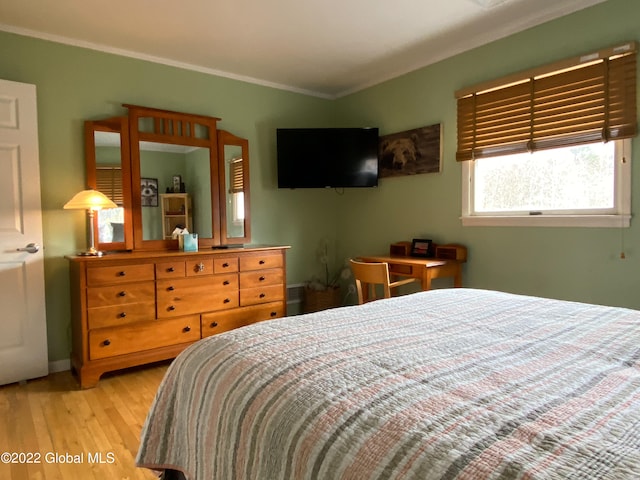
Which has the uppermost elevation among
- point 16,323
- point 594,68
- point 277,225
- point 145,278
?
point 594,68

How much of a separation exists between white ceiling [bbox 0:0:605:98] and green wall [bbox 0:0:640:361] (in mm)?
106

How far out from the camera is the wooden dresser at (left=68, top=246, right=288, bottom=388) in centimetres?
263

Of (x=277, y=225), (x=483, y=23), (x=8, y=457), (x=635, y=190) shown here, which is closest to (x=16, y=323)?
(x=8, y=457)

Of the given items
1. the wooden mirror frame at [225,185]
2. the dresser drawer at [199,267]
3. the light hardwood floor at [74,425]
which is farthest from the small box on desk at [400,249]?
the light hardwood floor at [74,425]

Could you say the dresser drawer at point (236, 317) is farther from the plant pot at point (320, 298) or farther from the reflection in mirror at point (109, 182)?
the reflection in mirror at point (109, 182)

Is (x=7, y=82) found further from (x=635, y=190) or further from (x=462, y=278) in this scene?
(x=635, y=190)

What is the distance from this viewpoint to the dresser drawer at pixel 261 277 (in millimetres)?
3266

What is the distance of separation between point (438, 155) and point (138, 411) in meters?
2.83

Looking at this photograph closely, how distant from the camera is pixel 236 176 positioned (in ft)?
12.1

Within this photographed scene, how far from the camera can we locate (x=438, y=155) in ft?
11.0

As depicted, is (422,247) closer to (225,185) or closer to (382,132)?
(382,132)

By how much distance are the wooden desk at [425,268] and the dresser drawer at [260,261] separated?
836mm

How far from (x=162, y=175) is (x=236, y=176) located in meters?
0.67

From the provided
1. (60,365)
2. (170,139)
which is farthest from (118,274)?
(170,139)
